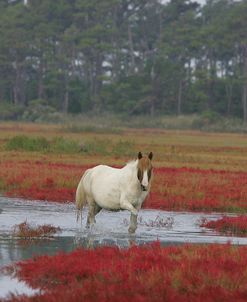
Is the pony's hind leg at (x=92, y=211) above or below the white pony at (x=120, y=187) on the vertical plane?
below

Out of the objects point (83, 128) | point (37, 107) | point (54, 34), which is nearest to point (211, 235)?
point (83, 128)

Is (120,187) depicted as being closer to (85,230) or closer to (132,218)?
(132,218)

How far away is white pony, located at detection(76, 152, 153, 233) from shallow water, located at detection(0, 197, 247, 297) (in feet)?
1.46

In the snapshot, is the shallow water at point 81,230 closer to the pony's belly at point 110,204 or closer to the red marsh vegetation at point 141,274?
the pony's belly at point 110,204

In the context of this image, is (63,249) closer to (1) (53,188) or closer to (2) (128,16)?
(1) (53,188)

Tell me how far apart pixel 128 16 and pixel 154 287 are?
324 ft

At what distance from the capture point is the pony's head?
1742 centimetres

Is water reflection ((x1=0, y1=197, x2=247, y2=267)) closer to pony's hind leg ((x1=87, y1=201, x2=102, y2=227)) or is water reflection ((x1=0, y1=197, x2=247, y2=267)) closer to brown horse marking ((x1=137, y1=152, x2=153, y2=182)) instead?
pony's hind leg ((x1=87, y1=201, x2=102, y2=227))

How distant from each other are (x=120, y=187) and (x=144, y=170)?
77cm

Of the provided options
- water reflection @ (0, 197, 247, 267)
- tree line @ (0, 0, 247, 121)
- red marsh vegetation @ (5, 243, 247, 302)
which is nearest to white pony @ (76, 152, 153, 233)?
water reflection @ (0, 197, 247, 267)

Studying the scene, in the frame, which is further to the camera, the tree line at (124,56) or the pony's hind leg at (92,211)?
the tree line at (124,56)

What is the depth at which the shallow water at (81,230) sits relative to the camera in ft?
50.0

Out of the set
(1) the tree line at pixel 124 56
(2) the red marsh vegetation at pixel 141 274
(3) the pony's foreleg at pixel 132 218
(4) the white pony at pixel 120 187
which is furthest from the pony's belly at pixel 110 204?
(1) the tree line at pixel 124 56

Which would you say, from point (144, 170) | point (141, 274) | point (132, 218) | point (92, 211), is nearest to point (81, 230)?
point (92, 211)
